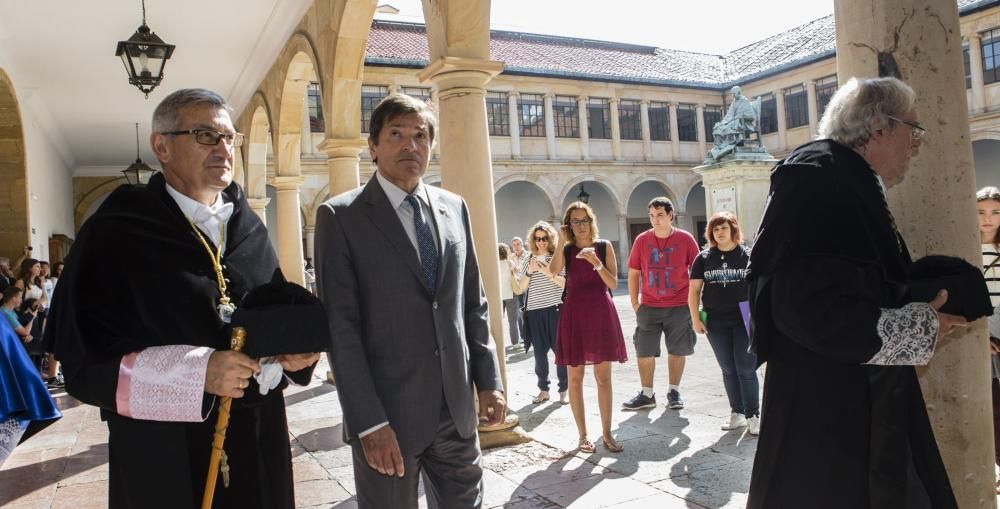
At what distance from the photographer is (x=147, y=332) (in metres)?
1.87

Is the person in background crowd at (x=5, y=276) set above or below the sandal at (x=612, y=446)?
above

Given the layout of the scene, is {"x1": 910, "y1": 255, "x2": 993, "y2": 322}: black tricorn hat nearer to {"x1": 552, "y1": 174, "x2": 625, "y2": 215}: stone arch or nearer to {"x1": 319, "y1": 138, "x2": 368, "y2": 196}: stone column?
{"x1": 319, "y1": 138, "x2": 368, "y2": 196}: stone column

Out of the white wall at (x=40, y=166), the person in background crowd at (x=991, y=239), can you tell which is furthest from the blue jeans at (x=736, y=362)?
the white wall at (x=40, y=166)

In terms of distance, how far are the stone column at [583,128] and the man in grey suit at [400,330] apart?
1089 inches

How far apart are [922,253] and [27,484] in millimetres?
5273

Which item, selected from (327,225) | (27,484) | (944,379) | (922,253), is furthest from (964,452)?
(27,484)

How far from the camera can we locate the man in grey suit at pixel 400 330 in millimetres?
2242

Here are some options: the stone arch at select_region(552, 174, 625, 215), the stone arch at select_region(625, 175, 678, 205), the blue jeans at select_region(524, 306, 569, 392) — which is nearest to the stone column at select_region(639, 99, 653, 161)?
the stone arch at select_region(625, 175, 678, 205)

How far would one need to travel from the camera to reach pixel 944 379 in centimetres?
224

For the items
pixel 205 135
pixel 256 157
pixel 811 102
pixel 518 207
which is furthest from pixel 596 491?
pixel 811 102

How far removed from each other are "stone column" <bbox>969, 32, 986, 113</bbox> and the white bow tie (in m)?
27.7

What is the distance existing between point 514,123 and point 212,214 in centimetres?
2649

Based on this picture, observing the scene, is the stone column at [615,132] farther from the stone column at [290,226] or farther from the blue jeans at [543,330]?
the blue jeans at [543,330]

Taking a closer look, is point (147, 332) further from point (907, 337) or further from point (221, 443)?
point (907, 337)
